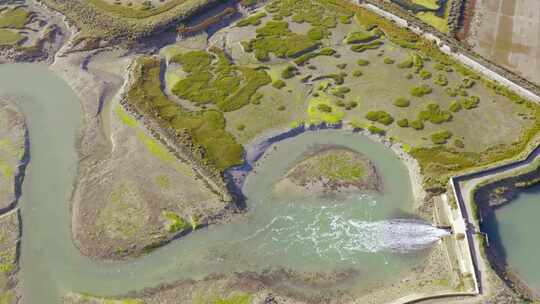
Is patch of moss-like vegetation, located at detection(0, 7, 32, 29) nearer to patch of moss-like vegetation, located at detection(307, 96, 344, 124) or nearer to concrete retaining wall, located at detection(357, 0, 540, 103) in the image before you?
patch of moss-like vegetation, located at detection(307, 96, 344, 124)

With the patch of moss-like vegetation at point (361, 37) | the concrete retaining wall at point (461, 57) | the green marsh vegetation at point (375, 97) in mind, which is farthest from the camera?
the patch of moss-like vegetation at point (361, 37)

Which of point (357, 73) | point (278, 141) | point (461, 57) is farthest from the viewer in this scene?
point (461, 57)

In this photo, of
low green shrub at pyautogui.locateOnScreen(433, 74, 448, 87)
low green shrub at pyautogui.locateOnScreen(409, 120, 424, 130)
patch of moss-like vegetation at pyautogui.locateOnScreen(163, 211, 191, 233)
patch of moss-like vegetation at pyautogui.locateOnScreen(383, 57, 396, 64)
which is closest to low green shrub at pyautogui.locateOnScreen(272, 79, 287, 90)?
patch of moss-like vegetation at pyautogui.locateOnScreen(383, 57, 396, 64)

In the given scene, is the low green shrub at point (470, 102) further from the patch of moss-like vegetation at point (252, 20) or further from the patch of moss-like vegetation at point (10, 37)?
the patch of moss-like vegetation at point (10, 37)

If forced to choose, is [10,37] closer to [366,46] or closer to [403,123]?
[366,46]

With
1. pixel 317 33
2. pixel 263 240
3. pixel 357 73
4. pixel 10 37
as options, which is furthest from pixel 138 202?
pixel 10 37

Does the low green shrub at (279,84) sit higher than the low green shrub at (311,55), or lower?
lower

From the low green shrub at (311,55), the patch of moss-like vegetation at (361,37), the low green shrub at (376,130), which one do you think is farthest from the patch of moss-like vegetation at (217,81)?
the low green shrub at (376,130)
